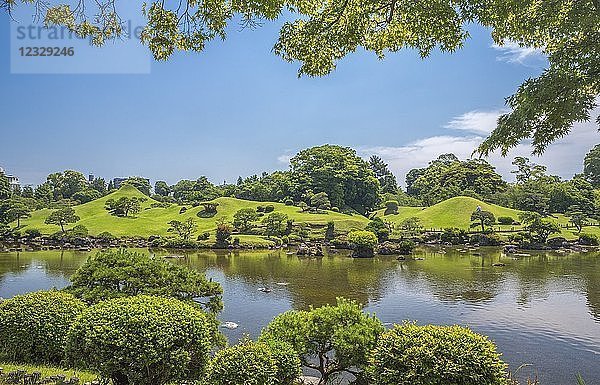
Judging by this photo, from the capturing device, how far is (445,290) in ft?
71.5

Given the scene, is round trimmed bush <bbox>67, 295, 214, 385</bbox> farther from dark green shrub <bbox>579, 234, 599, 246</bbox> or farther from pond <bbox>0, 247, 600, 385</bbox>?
dark green shrub <bbox>579, 234, 599, 246</bbox>

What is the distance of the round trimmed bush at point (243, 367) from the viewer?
6359 mm

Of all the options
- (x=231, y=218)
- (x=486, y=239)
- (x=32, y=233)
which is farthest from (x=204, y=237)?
(x=486, y=239)

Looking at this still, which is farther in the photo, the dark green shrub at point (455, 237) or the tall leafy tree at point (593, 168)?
the tall leafy tree at point (593, 168)

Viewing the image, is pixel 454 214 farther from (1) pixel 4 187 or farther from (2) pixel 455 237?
(1) pixel 4 187

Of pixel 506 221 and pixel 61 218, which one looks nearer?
pixel 61 218

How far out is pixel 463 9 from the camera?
4.86 m

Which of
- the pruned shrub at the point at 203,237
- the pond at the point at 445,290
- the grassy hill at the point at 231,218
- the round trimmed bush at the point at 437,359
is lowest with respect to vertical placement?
the pond at the point at 445,290

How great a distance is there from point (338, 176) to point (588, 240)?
119ft

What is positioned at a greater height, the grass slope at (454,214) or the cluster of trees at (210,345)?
the grass slope at (454,214)

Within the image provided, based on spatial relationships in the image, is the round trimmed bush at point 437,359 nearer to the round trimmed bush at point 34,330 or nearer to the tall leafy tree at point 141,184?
the round trimmed bush at point 34,330

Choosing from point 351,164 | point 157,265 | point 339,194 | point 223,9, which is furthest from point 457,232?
point 223,9

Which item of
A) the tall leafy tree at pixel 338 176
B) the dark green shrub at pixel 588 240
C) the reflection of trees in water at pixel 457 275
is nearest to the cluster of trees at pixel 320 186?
the tall leafy tree at pixel 338 176

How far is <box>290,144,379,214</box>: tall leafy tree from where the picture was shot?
70.0 metres
